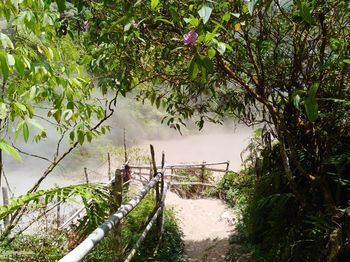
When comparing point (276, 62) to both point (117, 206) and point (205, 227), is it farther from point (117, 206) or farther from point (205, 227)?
point (205, 227)

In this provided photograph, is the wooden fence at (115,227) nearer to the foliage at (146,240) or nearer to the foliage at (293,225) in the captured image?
the foliage at (146,240)

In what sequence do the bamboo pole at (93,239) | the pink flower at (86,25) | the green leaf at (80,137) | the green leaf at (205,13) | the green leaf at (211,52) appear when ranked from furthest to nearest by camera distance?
the pink flower at (86,25) < the green leaf at (80,137) < the bamboo pole at (93,239) < the green leaf at (211,52) < the green leaf at (205,13)

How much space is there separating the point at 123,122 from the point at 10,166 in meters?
5.68

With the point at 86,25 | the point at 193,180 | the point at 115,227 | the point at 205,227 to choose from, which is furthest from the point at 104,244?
the point at 193,180

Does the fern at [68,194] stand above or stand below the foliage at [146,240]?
above

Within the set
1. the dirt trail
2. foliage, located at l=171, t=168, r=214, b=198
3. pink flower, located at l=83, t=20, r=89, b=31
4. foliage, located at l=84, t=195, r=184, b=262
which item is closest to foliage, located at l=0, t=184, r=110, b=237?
foliage, located at l=84, t=195, r=184, b=262

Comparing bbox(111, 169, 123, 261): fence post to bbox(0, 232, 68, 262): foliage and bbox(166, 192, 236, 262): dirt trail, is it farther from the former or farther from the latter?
bbox(166, 192, 236, 262): dirt trail

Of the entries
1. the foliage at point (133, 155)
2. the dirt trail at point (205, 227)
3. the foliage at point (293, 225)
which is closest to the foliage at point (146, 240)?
the dirt trail at point (205, 227)

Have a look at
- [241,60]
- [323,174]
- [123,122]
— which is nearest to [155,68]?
[241,60]

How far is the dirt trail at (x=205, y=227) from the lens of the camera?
4.53m

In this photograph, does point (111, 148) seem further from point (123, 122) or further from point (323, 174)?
point (323, 174)

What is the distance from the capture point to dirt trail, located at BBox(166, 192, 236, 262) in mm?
4531

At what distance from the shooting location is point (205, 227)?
6.05m

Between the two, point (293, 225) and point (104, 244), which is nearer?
point (293, 225)
